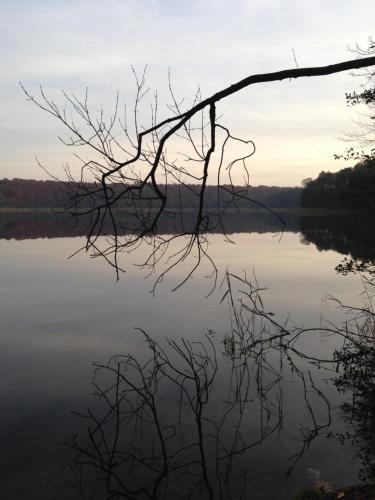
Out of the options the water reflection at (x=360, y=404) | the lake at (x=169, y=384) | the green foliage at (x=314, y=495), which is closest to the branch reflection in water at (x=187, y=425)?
the lake at (x=169, y=384)

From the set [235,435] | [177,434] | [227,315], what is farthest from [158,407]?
[227,315]

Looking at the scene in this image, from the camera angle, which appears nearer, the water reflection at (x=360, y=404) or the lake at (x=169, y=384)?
the lake at (x=169, y=384)

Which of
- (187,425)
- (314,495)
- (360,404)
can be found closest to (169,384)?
(187,425)

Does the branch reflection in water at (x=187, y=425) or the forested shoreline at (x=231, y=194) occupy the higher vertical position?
the forested shoreline at (x=231, y=194)

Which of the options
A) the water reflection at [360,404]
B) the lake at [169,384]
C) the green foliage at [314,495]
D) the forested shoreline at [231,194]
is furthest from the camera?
the water reflection at [360,404]

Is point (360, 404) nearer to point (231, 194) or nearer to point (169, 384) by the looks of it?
point (169, 384)

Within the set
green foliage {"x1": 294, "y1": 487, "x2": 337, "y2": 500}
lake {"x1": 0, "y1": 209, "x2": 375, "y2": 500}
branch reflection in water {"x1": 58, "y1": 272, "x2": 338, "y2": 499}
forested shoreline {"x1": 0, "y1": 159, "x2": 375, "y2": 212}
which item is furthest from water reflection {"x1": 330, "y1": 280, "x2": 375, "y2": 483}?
forested shoreline {"x1": 0, "y1": 159, "x2": 375, "y2": 212}

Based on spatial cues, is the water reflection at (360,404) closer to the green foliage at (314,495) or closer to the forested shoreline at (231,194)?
the green foliage at (314,495)

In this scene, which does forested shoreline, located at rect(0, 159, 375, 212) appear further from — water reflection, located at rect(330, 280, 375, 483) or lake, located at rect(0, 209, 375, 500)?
water reflection, located at rect(330, 280, 375, 483)

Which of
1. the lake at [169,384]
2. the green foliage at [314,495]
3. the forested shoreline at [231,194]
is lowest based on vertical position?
the lake at [169,384]

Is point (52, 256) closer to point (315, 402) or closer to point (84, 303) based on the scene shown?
point (84, 303)

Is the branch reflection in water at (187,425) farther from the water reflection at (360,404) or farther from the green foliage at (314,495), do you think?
the green foliage at (314,495)

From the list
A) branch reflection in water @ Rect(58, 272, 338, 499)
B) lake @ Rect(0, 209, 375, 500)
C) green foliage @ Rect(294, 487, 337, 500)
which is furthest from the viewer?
lake @ Rect(0, 209, 375, 500)

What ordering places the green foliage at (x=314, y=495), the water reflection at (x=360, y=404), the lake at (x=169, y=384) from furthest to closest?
the water reflection at (x=360, y=404) → the lake at (x=169, y=384) → the green foliage at (x=314, y=495)
